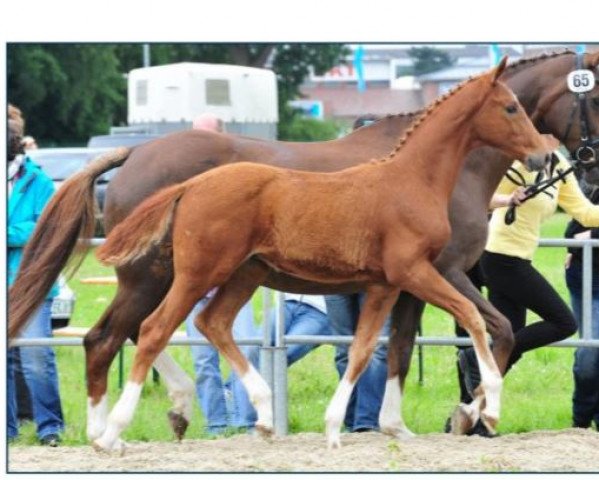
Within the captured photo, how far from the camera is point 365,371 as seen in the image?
26.1 ft

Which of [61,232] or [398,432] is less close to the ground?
[61,232]

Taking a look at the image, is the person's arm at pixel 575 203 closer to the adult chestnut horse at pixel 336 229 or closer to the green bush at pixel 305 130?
the adult chestnut horse at pixel 336 229

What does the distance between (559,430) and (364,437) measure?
1213 mm

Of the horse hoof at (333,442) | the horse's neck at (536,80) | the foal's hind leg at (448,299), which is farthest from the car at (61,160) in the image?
the foal's hind leg at (448,299)

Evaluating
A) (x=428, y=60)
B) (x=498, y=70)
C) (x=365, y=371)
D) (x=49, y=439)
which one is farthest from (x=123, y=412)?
(x=428, y=60)

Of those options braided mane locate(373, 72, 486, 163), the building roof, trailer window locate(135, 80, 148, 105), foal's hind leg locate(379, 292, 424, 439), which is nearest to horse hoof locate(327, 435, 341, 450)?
foal's hind leg locate(379, 292, 424, 439)

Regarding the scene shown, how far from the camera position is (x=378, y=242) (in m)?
6.54

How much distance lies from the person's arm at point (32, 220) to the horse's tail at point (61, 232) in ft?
0.89

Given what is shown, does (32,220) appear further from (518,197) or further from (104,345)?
(518,197)

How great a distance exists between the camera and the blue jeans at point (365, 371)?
795cm

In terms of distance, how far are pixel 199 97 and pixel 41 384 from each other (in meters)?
16.6

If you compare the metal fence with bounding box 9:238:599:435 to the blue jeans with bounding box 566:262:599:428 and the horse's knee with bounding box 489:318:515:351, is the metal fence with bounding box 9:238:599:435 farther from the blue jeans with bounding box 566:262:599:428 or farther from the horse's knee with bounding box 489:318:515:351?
the horse's knee with bounding box 489:318:515:351

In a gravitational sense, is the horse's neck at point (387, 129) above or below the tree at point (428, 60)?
below

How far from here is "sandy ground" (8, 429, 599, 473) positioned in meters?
6.37
